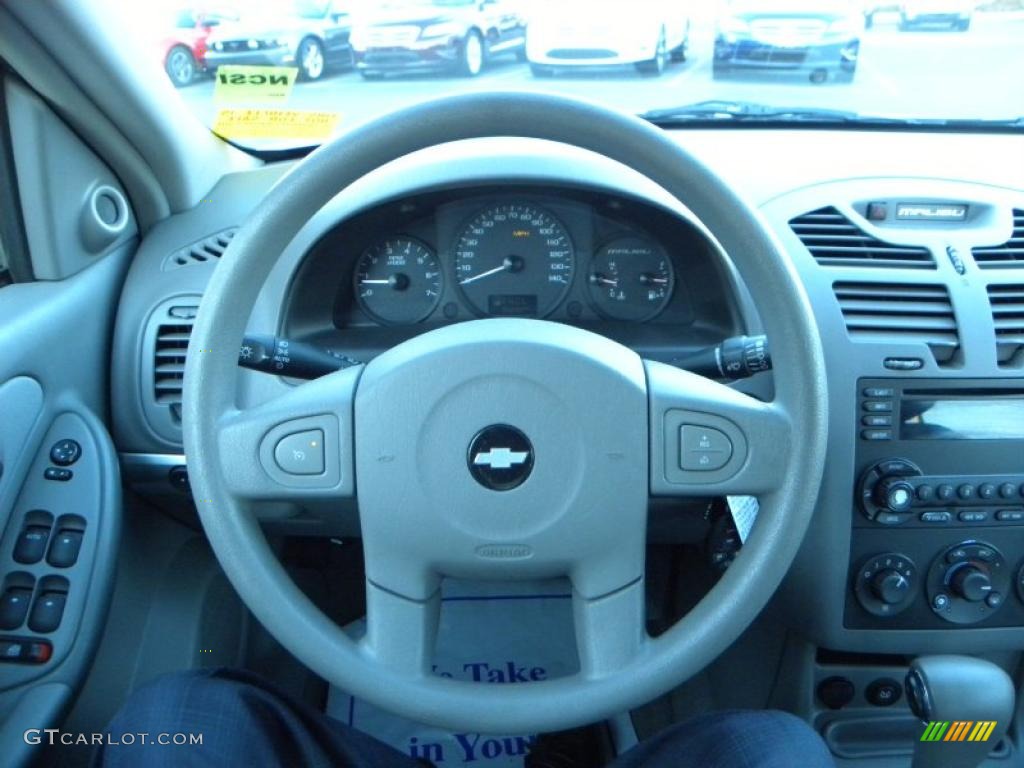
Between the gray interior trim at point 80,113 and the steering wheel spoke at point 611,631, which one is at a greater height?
the gray interior trim at point 80,113

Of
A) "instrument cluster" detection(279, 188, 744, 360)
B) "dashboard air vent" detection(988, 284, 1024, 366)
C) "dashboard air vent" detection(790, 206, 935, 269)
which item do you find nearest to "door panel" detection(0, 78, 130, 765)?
"instrument cluster" detection(279, 188, 744, 360)

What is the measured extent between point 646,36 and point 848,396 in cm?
92

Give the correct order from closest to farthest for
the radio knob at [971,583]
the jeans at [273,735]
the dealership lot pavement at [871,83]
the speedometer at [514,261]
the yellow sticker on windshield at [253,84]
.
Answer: the jeans at [273,735] < the radio knob at [971,583] < the speedometer at [514,261] < the yellow sticker on windshield at [253,84] < the dealership lot pavement at [871,83]

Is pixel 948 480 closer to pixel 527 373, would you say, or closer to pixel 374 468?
pixel 527 373

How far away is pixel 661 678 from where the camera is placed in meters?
1.28

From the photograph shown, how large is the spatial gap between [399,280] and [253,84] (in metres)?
0.53

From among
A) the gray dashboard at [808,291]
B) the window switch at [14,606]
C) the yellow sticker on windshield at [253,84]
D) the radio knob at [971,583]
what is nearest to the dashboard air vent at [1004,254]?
→ the gray dashboard at [808,291]

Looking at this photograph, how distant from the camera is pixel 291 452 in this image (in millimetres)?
1312

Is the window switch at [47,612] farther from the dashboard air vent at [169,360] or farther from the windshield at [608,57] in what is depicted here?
the windshield at [608,57]

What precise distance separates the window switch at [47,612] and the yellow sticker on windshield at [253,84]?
0.99m

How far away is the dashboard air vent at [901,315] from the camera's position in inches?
69.3

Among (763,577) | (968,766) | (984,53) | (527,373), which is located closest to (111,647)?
(527,373)

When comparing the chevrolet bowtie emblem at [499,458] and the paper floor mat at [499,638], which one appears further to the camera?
the paper floor mat at [499,638]

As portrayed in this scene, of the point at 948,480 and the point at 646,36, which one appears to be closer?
the point at 948,480
